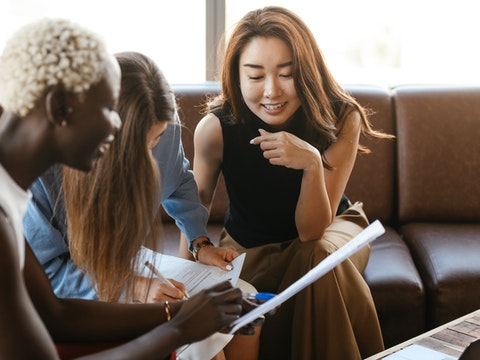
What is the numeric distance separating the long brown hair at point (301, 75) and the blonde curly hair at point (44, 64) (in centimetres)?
114

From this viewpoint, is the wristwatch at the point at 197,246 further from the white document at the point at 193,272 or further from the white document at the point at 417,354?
the white document at the point at 417,354

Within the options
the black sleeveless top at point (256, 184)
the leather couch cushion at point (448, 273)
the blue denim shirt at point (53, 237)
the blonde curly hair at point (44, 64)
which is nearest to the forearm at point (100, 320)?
the blue denim shirt at point (53, 237)

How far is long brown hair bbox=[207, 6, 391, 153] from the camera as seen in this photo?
2.18m

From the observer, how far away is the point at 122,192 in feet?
4.83

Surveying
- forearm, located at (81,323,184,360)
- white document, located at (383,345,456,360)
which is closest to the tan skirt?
white document, located at (383,345,456,360)

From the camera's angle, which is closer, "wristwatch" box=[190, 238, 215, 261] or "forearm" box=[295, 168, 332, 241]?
"wristwatch" box=[190, 238, 215, 261]

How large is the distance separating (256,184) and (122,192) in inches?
35.6

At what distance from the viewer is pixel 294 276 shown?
207 centimetres

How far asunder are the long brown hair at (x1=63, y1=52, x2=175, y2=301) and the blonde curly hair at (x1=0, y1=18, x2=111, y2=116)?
1.21ft

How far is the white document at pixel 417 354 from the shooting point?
1567mm

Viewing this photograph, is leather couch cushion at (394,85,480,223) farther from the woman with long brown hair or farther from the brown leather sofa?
the woman with long brown hair

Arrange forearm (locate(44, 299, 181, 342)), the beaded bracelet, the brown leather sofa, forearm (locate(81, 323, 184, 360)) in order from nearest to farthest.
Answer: forearm (locate(81, 323, 184, 360)) → forearm (locate(44, 299, 181, 342)) → the beaded bracelet → the brown leather sofa

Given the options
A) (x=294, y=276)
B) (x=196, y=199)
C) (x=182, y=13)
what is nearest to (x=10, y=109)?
(x=196, y=199)

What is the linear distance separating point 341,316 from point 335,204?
410 millimetres
